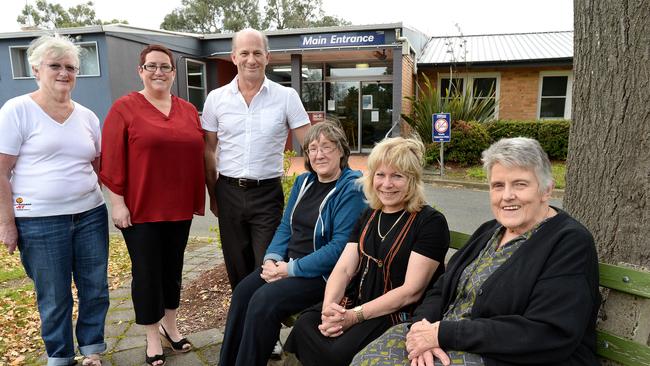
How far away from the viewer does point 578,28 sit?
227 cm

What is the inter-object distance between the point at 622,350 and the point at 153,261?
252 cm

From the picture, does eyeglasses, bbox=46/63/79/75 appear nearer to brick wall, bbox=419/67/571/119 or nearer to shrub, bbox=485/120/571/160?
shrub, bbox=485/120/571/160

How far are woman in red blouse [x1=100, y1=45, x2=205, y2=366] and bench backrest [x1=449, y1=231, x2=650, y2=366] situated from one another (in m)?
2.33

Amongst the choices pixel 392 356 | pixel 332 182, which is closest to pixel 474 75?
pixel 332 182

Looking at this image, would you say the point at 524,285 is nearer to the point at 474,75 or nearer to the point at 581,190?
the point at 581,190

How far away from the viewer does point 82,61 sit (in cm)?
1308

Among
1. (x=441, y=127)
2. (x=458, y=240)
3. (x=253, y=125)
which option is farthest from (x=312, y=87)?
(x=458, y=240)

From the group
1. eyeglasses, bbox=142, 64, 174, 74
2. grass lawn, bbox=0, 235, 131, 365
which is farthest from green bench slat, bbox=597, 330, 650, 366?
grass lawn, bbox=0, 235, 131, 365

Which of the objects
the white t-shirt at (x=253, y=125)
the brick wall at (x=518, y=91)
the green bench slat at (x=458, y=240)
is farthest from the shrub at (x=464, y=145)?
the green bench slat at (x=458, y=240)

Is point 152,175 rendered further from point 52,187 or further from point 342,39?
point 342,39

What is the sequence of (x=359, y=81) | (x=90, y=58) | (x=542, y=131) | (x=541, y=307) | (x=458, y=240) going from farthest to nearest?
A: 1. (x=359, y=81)
2. (x=90, y=58)
3. (x=542, y=131)
4. (x=458, y=240)
5. (x=541, y=307)

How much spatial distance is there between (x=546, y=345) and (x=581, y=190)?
38.5 inches

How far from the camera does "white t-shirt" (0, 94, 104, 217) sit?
8.43ft

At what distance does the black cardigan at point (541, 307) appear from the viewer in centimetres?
168
